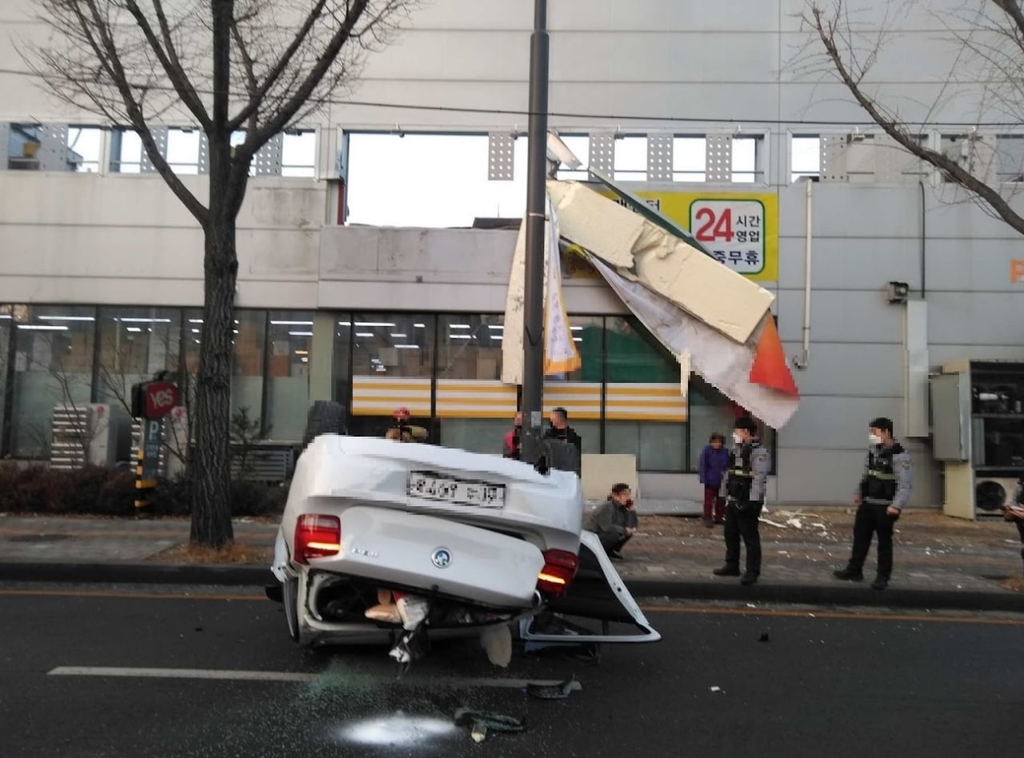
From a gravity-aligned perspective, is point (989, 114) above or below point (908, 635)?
above

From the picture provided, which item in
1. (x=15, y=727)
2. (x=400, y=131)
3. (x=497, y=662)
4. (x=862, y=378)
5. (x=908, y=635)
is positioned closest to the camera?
(x=15, y=727)

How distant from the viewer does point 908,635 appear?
689 cm

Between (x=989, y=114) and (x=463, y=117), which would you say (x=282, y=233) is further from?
(x=989, y=114)

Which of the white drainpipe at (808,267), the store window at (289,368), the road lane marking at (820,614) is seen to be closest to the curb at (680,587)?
the road lane marking at (820,614)

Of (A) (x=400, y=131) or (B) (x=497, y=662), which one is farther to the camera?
(A) (x=400, y=131)

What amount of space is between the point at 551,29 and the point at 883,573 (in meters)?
11.5

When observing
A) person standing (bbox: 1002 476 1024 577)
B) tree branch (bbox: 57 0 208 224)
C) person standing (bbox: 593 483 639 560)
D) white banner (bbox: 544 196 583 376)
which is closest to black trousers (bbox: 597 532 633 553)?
person standing (bbox: 593 483 639 560)

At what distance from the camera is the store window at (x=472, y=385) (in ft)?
50.6

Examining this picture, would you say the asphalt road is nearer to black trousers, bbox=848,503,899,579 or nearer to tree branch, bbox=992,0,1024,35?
black trousers, bbox=848,503,899,579

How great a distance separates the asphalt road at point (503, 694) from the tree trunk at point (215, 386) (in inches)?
81.0

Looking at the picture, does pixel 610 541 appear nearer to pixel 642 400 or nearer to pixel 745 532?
pixel 745 532

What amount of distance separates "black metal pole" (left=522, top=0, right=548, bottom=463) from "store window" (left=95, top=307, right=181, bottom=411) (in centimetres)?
831

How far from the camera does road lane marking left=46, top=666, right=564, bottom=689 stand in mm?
5168

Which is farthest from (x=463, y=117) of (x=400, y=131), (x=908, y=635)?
(x=908, y=635)
